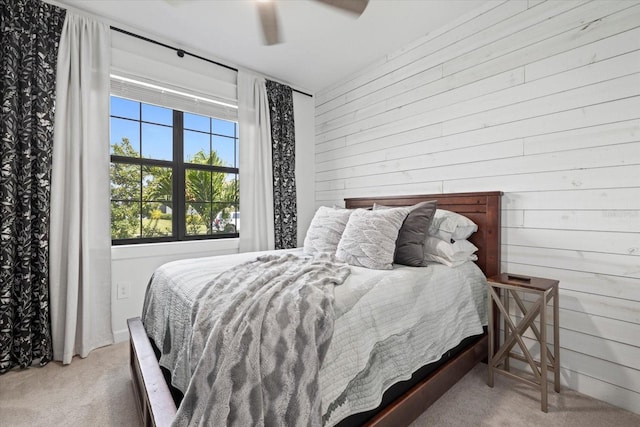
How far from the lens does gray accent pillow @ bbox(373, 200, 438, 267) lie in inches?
73.5

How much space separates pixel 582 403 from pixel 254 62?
11.9 feet

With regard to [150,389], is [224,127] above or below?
above

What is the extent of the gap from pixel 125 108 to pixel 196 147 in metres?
0.67

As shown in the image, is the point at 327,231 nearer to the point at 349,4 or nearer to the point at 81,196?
the point at 349,4

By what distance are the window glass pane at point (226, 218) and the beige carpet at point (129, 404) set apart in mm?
1538

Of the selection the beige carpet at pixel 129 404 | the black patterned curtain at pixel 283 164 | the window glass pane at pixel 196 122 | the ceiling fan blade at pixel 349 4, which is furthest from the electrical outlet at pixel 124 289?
the ceiling fan blade at pixel 349 4

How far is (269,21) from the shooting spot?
1.80 meters

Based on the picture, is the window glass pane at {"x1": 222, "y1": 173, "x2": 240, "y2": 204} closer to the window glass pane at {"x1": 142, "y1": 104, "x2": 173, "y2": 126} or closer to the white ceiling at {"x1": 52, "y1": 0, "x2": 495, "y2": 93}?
the window glass pane at {"x1": 142, "y1": 104, "x2": 173, "y2": 126}

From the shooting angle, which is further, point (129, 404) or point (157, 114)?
point (157, 114)

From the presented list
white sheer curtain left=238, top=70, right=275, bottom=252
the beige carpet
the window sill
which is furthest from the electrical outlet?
white sheer curtain left=238, top=70, right=275, bottom=252

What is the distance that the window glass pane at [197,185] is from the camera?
297 centimetres

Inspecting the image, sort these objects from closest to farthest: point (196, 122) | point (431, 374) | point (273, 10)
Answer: point (431, 374), point (273, 10), point (196, 122)

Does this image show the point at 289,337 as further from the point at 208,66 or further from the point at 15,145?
the point at 208,66

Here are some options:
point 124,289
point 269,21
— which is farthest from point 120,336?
point 269,21
